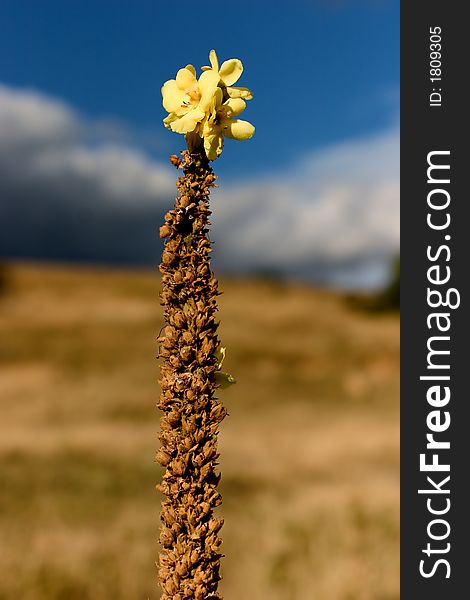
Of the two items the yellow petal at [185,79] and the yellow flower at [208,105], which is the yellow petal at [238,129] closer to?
the yellow flower at [208,105]

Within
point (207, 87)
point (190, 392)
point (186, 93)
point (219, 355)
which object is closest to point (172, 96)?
point (186, 93)

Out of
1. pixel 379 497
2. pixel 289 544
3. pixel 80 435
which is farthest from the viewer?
pixel 80 435

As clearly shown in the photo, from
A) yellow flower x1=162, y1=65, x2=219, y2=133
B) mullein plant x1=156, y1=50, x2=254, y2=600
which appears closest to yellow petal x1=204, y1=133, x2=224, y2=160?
mullein plant x1=156, y1=50, x2=254, y2=600

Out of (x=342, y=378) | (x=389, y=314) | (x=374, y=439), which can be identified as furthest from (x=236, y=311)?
(x=374, y=439)

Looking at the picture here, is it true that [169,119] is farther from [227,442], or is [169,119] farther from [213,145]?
[227,442]

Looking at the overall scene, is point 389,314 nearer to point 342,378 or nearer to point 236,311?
point 236,311
